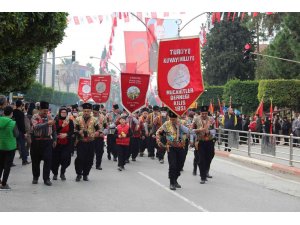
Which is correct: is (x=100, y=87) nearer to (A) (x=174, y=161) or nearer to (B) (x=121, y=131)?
(B) (x=121, y=131)

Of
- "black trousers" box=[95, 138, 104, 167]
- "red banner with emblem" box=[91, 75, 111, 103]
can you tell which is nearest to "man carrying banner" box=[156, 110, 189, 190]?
"black trousers" box=[95, 138, 104, 167]

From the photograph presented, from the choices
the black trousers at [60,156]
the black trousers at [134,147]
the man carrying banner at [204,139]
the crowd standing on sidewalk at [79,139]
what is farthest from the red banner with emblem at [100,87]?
the man carrying banner at [204,139]

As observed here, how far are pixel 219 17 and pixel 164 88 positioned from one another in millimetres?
11883

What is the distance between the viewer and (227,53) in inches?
2375

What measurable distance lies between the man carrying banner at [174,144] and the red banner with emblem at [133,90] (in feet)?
19.0

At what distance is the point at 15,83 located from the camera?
2330cm

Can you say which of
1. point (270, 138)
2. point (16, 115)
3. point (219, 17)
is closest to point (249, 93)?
point (219, 17)

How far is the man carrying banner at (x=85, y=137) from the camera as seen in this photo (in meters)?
12.1

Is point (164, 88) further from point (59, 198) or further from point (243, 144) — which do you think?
point (243, 144)

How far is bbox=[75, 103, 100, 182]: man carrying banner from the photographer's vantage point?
12.1m

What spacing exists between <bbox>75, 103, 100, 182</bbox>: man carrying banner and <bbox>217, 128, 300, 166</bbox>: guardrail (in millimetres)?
6868

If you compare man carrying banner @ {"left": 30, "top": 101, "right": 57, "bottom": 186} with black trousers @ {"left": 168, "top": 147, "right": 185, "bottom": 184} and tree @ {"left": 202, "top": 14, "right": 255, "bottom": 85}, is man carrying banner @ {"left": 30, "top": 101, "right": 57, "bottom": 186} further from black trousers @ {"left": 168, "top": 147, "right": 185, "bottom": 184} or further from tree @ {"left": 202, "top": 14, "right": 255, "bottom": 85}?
tree @ {"left": 202, "top": 14, "right": 255, "bottom": 85}

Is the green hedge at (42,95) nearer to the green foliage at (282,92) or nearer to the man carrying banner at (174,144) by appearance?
the green foliage at (282,92)

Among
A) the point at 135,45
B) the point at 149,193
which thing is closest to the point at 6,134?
the point at 149,193
